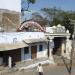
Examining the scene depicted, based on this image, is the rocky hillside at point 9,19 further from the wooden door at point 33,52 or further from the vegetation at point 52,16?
the vegetation at point 52,16

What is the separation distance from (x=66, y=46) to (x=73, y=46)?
116 centimetres

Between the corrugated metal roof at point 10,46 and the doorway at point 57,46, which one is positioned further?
the doorway at point 57,46

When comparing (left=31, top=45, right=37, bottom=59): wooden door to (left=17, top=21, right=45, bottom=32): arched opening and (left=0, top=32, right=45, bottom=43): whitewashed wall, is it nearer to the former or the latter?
(left=0, top=32, right=45, bottom=43): whitewashed wall

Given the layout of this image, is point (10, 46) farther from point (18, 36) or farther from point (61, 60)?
point (61, 60)

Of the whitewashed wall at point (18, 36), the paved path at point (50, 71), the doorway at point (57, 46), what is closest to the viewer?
the paved path at point (50, 71)

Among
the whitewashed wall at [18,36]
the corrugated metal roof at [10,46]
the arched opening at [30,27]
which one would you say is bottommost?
the corrugated metal roof at [10,46]

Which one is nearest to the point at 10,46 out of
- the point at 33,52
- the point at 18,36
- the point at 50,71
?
the point at 18,36

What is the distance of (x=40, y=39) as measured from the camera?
30781 mm

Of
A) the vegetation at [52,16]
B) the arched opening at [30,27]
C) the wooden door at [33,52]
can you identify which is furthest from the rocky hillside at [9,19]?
the vegetation at [52,16]

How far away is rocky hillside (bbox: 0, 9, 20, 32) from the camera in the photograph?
32.8 meters

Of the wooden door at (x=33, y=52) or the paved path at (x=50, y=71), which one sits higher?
the wooden door at (x=33, y=52)

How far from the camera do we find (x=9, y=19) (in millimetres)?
34375

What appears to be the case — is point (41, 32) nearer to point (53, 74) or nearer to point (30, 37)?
point (30, 37)

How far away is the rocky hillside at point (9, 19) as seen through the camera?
32.8 m
